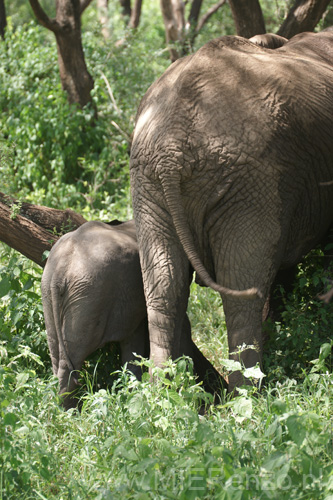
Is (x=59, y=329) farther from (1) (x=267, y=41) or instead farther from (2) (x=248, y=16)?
(2) (x=248, y=16)

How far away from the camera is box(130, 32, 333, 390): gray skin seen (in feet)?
13.3

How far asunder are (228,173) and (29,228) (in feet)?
6.40

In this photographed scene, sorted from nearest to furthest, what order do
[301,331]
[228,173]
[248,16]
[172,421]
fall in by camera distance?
[172,421], [228,173], [301,331], [248,16]

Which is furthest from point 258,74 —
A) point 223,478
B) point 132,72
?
point 132,72

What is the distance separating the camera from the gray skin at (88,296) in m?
4.51

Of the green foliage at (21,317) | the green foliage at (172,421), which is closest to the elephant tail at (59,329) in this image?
the green foliage at (172,421)

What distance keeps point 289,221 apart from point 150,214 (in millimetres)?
801

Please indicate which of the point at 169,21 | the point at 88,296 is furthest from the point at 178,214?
the point at 169,21

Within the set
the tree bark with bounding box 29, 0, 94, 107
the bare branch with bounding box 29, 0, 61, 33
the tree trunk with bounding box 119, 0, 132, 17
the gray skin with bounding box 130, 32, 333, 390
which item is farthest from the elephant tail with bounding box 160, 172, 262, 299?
the tree trunk with bounding box 119, 0, 132, 17

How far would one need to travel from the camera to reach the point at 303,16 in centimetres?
696

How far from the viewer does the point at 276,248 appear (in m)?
4.23

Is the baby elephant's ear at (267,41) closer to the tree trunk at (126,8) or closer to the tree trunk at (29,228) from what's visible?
the tree trunk at (29,228)

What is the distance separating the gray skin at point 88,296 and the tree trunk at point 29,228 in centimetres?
77

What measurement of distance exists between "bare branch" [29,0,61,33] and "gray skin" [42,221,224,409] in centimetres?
409
